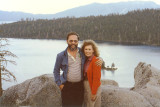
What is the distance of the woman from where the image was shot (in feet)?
16.1

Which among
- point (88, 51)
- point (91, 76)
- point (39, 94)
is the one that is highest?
point (88, 51)

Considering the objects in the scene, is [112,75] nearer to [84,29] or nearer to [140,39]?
[140,39]

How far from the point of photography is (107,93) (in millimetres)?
6836

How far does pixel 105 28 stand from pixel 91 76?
15552cm

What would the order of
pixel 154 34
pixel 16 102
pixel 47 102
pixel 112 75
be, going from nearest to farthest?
1. pixel 47 102
2. pixel 16 102
3. pixel 112 75
4. pixel 154 34

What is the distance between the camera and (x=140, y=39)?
13838cm

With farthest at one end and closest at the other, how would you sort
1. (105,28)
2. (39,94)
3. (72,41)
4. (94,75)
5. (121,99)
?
(105,28) → (39,94) → (121,99) → (72,41) → (94,75)

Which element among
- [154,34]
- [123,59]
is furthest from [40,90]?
[154,34]

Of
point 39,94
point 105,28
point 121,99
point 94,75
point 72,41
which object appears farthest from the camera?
point 105,28

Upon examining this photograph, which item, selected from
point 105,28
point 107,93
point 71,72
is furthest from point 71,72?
point 105,28

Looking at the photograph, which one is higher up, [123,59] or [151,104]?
[151,104]

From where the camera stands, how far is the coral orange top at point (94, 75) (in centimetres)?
488

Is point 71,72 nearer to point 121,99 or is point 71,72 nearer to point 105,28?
point 121,99

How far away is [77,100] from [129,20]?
162810 mm
